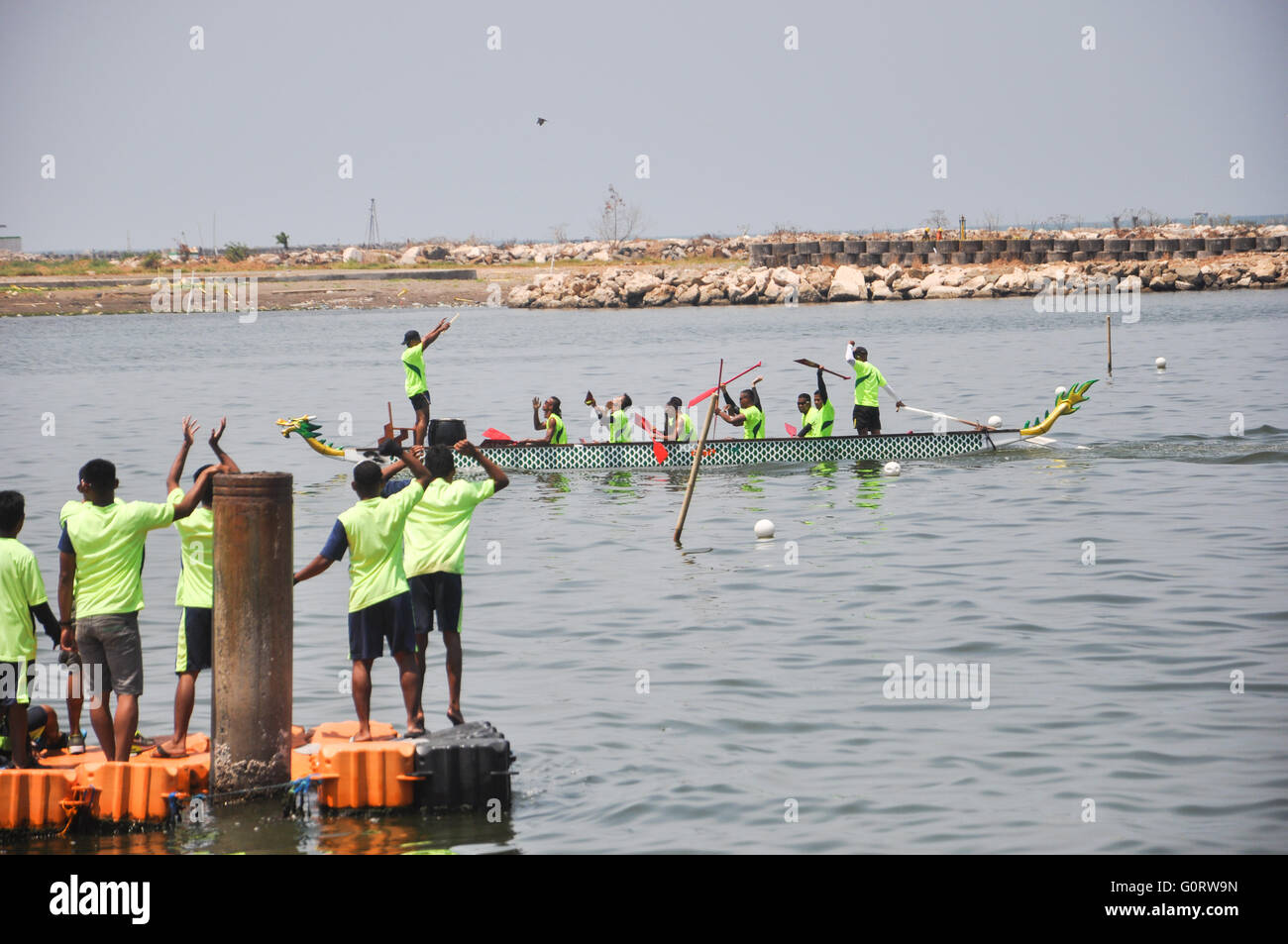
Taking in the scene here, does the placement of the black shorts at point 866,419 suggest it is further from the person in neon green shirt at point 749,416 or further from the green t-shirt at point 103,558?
the green t-shirt at point 103,558

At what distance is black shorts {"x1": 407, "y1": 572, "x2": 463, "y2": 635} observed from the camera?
33.0 ft

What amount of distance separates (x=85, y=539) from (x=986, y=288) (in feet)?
263

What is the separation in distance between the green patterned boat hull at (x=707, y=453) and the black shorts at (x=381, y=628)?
14.7 meters

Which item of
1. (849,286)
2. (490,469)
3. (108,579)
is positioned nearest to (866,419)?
(490,469)

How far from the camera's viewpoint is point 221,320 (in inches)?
3460

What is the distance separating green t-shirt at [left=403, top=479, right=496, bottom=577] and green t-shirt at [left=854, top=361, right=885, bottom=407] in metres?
14.9

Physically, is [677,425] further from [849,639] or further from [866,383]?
[849,639]

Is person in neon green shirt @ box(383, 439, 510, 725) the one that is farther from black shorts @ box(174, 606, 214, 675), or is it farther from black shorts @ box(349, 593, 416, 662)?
black shorts @ box(174, 606, 214, 675)

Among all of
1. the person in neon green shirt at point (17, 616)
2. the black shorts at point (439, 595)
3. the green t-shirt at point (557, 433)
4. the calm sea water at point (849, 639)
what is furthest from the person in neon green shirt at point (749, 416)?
the person in neon green shirt at point (17, 616)

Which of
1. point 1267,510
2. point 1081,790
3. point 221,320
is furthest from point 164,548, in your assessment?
point 221,320

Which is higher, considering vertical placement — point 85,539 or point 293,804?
point 85,539

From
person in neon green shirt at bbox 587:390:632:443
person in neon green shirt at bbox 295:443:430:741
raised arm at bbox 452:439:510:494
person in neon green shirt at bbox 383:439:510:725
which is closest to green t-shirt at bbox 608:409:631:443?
person in neon green shirt at bbox 587:390:632:443

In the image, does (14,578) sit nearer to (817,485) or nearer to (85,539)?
(85,539)

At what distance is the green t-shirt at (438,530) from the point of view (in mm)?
10055
